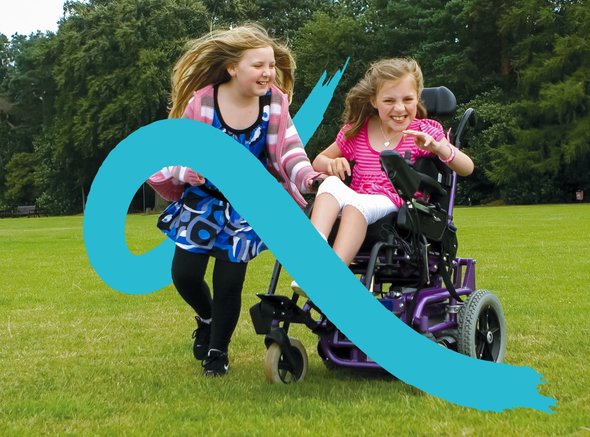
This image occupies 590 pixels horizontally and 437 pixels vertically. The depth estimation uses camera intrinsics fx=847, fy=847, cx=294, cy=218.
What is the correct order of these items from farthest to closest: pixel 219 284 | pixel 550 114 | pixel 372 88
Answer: pixel 550 114 → pixel 372 88 → pixel 219 284

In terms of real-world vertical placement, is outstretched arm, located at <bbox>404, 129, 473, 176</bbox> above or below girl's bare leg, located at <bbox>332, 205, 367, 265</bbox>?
above

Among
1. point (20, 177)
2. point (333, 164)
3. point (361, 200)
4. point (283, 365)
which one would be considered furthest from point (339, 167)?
point (20, 177)

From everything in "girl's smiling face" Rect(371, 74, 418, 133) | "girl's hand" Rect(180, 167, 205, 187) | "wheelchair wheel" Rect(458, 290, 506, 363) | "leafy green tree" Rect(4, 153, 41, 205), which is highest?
"girl's smiling face" Rect(371, 74, 418, 133)

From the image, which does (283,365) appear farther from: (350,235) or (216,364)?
(350,235)

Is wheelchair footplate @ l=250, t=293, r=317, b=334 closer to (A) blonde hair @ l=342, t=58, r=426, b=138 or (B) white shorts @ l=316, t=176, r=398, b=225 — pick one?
(B) white shorts @ l=316, t=176, r=398, b=225

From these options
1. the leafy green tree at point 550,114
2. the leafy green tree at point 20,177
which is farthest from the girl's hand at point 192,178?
the leafy green tree at point 20,177

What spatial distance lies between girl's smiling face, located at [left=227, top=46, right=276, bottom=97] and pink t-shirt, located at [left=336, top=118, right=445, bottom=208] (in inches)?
24.5

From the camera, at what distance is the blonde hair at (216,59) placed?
4527 millimetres

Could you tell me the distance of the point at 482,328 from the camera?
459 cm

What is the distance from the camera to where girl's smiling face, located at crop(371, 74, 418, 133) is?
460 centimetres

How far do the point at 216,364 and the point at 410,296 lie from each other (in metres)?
1.11

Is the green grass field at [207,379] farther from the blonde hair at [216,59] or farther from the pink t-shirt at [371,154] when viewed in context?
the blonde hair at [216,59]

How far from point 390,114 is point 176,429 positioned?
6.93ft

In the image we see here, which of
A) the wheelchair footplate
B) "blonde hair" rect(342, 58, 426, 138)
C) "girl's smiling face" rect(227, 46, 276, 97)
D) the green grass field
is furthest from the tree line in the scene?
the wheelchair footplate
